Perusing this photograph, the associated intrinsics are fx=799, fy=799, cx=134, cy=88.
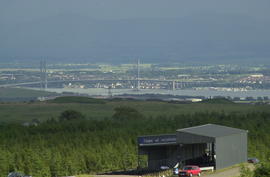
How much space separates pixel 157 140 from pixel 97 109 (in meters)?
63.4

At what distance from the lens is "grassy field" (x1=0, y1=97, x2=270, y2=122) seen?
8975cm

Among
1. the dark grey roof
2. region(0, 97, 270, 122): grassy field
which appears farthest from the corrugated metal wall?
region(0, 97, 270, 122): grassy field

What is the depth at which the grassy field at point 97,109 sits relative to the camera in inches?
3533

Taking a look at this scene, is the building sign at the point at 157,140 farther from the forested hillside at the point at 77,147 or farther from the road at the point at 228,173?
the forested hillside at the point at 77,147

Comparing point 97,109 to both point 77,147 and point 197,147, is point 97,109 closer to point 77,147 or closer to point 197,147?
point 77,147

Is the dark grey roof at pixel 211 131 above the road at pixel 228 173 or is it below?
above

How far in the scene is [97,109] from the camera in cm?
10056

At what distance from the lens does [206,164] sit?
1454 inches

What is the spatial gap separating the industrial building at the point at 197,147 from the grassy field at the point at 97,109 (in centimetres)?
4711

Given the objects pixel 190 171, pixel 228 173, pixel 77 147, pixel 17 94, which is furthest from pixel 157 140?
pixel 17 94

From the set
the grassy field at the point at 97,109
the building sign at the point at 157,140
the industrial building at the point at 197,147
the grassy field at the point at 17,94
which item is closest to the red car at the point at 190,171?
the industrial building at the point at 197,147

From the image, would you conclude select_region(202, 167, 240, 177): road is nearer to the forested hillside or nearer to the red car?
the red car

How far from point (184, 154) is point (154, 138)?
5.45ft

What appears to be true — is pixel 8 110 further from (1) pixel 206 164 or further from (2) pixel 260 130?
(1) pixel 206 164
